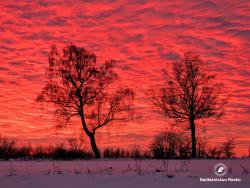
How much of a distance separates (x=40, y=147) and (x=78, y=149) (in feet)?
10.4

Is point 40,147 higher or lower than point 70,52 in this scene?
lower

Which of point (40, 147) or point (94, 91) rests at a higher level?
point (94, 91)

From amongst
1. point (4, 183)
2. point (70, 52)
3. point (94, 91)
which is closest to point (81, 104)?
point (94, 91)

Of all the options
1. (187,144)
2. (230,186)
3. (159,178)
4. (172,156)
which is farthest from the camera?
(187,144)

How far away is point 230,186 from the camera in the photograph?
11383 millimetres

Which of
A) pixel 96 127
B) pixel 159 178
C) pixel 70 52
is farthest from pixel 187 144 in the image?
pixel 159 178

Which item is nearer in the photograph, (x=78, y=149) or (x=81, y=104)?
(x=78, y=149)

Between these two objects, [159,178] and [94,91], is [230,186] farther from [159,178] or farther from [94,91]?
[94,91]

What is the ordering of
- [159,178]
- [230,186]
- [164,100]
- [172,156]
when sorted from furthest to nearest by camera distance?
[164,100], [172,156], [159,178], [230,186]

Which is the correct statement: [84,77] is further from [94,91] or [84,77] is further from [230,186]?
[230,186]

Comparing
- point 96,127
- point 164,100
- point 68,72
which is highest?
point 68,72

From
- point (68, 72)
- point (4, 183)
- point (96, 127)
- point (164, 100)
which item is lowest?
point (4, 183)

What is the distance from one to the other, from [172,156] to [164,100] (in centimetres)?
809

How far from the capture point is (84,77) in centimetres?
3788
